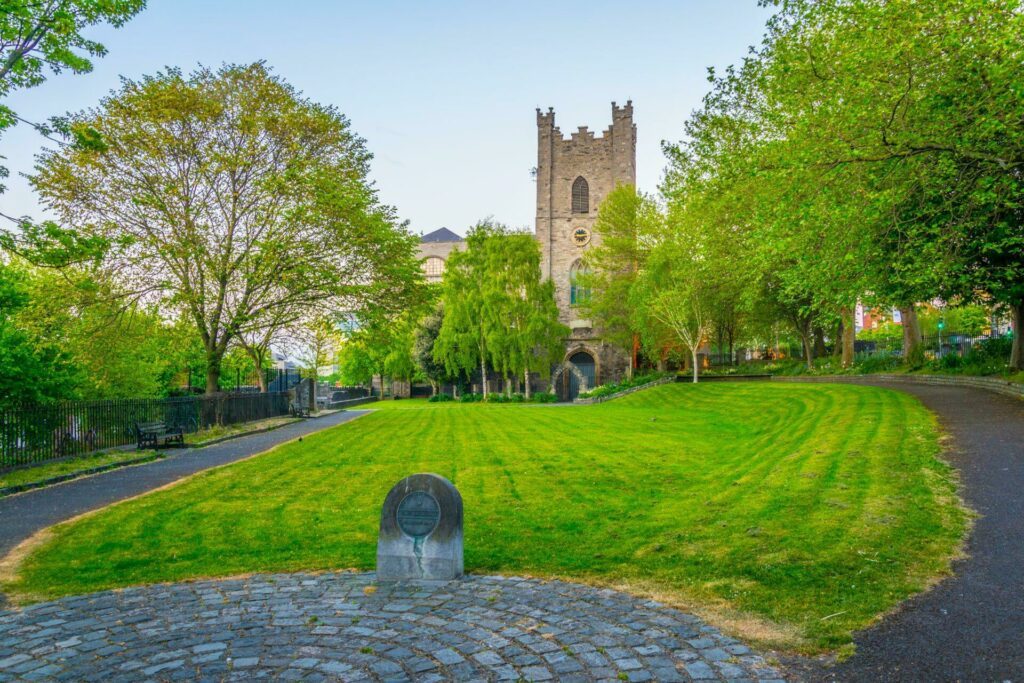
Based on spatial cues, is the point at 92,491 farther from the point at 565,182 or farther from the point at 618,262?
the point at 565,182

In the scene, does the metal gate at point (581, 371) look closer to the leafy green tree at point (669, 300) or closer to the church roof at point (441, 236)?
the leafy green tree at point (669, 300)

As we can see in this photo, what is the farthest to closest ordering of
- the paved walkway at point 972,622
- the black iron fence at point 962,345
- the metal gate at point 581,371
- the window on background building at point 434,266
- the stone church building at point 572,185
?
the window on background building at point 434,266
the stone church building at point 572,185
the metal gate at point 581,371
the black iron fence at point 962,345
the paved walkway at point 972,622

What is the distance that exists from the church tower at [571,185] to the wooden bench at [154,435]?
1556 inches

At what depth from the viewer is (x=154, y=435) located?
19.0 meters

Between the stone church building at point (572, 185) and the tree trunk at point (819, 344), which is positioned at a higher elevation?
the stone church building at point (572, 185)

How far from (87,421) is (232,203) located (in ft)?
31.6

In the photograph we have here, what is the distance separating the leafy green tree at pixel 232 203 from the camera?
2242cm

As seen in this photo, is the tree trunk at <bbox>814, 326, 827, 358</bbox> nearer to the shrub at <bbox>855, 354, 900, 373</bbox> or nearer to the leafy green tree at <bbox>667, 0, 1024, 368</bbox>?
the shrub at <bbox>855, 354, 900, 373</bbox>

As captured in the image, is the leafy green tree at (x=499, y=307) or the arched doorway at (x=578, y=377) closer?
the leafy green tree at (x=499, y=307)

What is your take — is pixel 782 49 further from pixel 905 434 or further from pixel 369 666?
pixel 369 666

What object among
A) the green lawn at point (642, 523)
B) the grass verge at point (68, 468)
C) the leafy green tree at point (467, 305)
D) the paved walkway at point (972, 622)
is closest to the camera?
the paved walkway at point (972, 622)

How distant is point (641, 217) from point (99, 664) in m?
45.2

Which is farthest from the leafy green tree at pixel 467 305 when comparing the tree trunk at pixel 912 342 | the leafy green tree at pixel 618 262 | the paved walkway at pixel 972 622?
the paved walkway at pixel 972 622

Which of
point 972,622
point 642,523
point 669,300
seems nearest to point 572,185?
point 669,300
